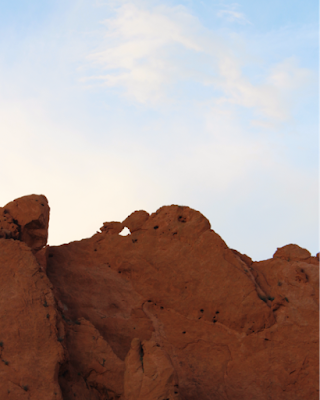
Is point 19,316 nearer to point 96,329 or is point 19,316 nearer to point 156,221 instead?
point 96,329

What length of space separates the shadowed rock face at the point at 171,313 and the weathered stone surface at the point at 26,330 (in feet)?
0.24

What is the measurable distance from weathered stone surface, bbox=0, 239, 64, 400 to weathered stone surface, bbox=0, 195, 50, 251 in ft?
6.17

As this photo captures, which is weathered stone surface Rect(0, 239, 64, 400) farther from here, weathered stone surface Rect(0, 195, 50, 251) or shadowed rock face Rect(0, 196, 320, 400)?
weathered stone surface Rect(0, 195, 50, 251)

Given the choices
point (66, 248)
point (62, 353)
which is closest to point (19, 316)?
point (62, 353)

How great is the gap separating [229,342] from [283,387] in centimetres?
223

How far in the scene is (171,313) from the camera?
15.4 meters

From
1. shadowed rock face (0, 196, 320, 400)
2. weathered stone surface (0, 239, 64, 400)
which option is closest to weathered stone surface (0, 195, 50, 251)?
shadowed rock face (0, 196, 320, 400)

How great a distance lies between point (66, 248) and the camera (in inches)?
661

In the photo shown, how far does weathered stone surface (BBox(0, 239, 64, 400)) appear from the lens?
10.7m

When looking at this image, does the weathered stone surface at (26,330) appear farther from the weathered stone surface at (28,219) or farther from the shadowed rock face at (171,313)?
the weathered stone surface at (28,219)

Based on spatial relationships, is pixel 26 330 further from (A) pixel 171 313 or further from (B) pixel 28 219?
(A) pixel 171 313

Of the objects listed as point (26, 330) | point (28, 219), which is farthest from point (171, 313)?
point (28, 219)

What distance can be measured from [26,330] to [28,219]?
4772mm

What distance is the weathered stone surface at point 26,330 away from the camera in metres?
10.7
